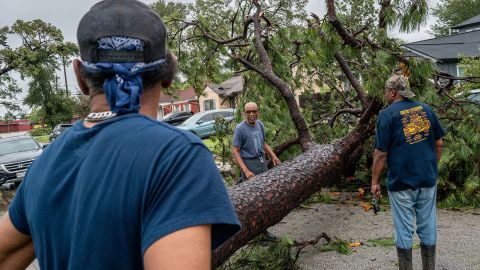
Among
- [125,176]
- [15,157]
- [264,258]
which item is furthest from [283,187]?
[15,157]

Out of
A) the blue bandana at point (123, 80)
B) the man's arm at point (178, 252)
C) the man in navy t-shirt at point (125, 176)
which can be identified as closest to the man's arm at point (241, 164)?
the man in navy t-shirt at point (125, 176)

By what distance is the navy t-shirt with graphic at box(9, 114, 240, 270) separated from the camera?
905 millimetres

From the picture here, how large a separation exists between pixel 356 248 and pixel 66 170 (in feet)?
14.1

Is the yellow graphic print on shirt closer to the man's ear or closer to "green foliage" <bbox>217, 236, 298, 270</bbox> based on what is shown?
"green foliage" <bbox>217, 236, 298, 270</bbox>

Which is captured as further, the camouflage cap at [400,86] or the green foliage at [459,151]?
the green foliage at [459,151]

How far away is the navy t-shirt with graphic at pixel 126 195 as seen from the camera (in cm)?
90

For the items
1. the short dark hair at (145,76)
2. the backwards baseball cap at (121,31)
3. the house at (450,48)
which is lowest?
the short dark hair at (145,76)

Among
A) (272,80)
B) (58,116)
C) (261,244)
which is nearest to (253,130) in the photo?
(272,80)

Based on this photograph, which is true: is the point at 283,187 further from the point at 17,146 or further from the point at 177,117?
the point at 177,117

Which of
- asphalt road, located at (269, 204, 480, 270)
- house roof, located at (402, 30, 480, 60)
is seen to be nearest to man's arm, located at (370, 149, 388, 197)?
asphalt road, located at (269, 204, 480, 270)

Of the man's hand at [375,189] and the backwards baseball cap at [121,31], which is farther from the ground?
the backwards baseball cap at [121,31]

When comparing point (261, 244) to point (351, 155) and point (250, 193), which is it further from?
point (351, 155)

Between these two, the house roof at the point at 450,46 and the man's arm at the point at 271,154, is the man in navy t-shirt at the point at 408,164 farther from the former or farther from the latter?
the house roof at the point at 450,46

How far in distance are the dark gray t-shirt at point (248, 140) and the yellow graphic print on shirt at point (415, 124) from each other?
2.26 metres
